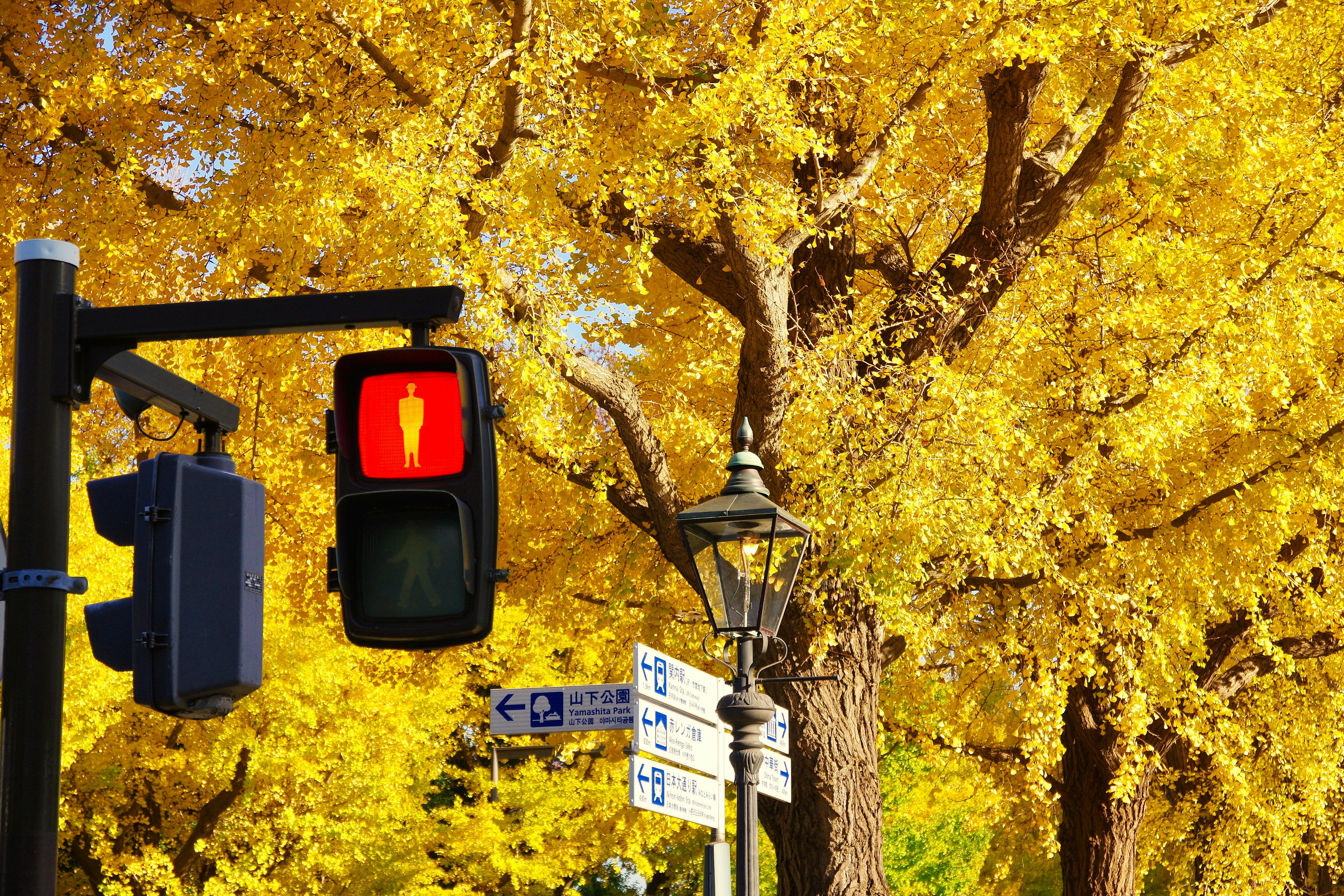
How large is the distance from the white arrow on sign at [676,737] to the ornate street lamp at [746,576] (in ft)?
0.99

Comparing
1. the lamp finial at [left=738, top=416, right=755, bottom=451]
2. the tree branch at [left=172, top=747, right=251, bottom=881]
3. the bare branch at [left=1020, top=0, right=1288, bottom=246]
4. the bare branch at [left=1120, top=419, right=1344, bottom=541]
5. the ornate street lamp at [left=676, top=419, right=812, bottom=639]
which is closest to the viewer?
the ornate street lamp at [left=676, top=419, right=812, bottom=639]

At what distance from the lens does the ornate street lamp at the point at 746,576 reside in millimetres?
7000

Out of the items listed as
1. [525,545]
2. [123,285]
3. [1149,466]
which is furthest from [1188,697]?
[123,285]

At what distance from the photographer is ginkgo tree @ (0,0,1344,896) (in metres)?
9.41

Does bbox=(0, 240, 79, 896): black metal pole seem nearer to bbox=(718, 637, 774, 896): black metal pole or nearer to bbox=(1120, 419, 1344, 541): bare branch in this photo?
bbox=(718, 637, 774, 896): black metal pole

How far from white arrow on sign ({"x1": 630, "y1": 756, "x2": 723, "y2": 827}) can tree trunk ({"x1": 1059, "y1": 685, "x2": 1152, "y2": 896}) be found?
899cm

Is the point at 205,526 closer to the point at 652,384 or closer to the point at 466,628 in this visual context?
the point at 466,628

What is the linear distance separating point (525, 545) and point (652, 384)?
204 centimetres

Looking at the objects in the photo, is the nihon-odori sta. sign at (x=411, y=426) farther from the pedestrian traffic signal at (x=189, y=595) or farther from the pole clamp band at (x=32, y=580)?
the pole clamp band at (x=32, y=580)

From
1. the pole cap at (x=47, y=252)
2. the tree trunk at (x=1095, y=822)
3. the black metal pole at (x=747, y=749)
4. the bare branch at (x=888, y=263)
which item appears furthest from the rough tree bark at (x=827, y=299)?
the pole cap at (x=47, y=252)

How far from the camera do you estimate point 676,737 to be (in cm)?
741

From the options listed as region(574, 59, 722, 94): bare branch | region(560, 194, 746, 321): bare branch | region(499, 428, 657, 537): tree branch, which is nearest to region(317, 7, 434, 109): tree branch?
region(574, 59, 722, 94): bare branch

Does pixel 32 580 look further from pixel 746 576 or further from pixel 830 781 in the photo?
pixel 830 781

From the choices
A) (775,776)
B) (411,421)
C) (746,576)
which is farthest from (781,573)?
(411,421)
